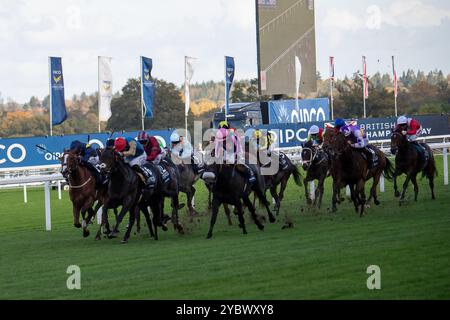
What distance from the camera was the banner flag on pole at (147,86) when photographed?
35344 millimetres

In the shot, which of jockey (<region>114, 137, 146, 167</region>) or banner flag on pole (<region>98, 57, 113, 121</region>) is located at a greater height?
banner flag on pole (<region>98, 57, 113, 121</region>)

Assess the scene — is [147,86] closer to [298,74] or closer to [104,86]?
[104,86]

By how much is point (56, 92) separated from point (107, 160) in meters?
17.4

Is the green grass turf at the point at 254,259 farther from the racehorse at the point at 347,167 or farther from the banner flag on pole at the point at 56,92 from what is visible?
the banner flag on pole at the point at 56,92

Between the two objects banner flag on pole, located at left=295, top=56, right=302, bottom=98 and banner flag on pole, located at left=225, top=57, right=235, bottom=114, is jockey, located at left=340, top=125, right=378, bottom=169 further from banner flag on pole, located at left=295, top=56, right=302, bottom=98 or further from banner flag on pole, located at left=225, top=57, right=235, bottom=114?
banner flag on pole, located at left=295, top=56, right=302, bottom=98

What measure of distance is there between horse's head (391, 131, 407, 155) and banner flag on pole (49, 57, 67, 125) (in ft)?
48.6

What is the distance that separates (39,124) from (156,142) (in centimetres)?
5834

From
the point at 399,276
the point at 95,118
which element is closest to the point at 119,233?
the point at 399,276

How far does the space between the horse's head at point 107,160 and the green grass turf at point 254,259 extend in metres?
1.20

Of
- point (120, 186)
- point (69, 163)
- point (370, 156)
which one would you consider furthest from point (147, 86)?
point (120, 186)

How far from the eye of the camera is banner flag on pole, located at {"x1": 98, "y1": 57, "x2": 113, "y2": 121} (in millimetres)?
34156

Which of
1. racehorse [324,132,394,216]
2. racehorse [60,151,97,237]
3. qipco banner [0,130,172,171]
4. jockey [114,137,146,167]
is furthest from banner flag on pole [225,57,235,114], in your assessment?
racehorse [60,151,97,237]

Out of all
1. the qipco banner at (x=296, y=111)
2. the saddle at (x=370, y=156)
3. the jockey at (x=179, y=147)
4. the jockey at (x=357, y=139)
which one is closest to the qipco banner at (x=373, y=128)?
the qipco banner at (x=296, y=111)

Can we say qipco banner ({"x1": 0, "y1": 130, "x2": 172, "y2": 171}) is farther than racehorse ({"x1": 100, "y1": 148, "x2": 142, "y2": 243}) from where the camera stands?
Yes
